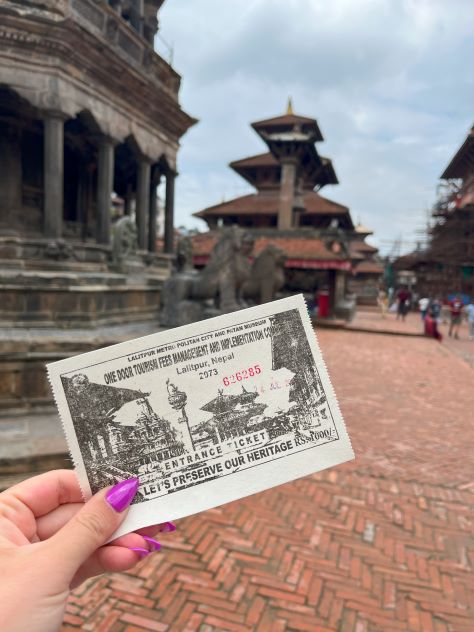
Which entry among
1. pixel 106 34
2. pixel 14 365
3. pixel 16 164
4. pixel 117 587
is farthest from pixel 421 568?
pixel 106 34

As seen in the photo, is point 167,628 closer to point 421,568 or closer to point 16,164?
point 421,568

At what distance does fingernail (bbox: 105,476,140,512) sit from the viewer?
140 centimetres

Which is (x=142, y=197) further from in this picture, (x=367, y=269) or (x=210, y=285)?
(x=367, y=269)

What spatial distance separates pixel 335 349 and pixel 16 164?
10.7 meters

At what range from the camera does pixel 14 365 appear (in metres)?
5.25

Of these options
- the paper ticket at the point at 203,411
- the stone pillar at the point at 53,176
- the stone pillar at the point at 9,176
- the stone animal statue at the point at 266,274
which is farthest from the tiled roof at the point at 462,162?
the paper ticket at the point at 203,411

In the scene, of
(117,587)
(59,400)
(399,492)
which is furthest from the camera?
(399,492)

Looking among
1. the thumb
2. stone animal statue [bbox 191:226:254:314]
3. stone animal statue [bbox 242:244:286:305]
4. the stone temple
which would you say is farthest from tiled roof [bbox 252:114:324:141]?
the thumb

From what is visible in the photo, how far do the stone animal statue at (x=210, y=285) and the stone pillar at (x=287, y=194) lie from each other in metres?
16.9

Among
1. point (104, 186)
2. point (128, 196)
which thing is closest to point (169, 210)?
point (128, 196)

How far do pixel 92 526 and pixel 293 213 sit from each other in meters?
26.4

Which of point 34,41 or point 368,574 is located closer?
point 368,574

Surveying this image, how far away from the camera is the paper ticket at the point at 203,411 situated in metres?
1.49

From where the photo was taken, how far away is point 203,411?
1.55 meters
